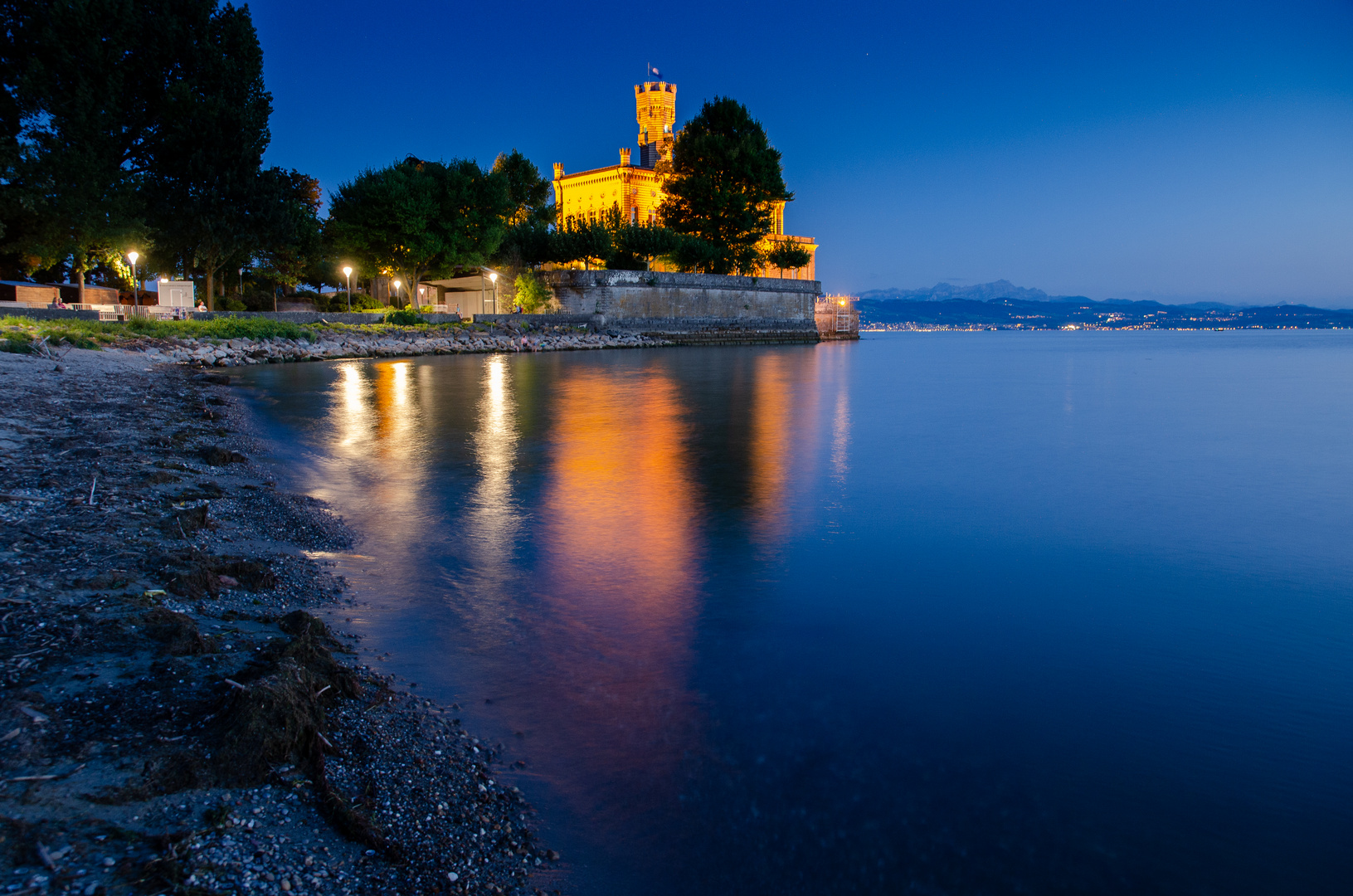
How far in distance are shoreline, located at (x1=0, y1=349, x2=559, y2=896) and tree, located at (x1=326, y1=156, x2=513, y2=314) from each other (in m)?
36.4

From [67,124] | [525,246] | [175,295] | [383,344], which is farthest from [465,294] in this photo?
[67,124]

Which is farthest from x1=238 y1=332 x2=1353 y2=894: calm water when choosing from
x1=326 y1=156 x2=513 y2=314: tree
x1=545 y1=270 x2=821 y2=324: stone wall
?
x1=545 y1=270 x2=821 y2=324: stone wall

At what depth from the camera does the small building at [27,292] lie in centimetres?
3303

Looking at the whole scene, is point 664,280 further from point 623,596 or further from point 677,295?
point 623,596

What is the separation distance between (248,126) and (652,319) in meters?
22.4

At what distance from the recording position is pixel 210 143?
2792 cm

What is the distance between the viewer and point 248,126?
1133 inches

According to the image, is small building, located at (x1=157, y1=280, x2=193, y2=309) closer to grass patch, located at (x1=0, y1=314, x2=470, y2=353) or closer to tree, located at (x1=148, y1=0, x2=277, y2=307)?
tree, located at (x1=148, y1=0, x2=277, y2=307)

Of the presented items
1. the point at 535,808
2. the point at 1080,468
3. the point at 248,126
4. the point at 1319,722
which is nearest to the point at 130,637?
the point at 535,808

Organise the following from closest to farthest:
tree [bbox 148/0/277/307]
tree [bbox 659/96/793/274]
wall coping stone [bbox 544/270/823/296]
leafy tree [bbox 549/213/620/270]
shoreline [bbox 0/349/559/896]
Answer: shoreline [bbox 0/349/559/896]
tree [bbox 148/0/277/307]
wall coping stone [bbox 544/270/823/296]
leafy tree [bbox 549/213/620/270]
tree [bbox 659/96/793/274]

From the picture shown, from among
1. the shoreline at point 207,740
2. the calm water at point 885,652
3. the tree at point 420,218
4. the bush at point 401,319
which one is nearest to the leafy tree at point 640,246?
the tree at point 420,218

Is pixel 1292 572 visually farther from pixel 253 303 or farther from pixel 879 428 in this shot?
pixel 253 303

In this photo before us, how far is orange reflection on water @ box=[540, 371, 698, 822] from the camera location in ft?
11.2

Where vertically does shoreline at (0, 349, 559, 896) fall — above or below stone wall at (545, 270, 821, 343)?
below
